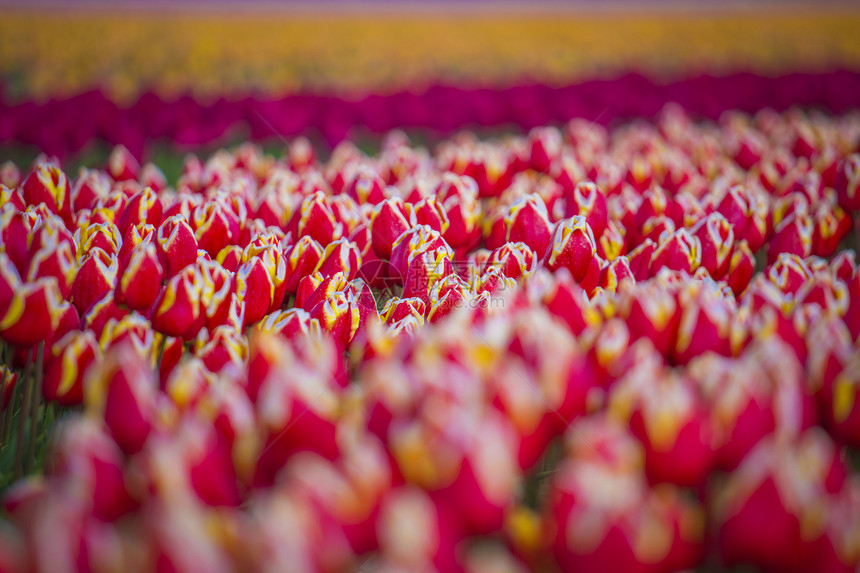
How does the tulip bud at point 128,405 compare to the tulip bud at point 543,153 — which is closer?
the tulip bud at point 128,405

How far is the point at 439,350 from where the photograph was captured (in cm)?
86

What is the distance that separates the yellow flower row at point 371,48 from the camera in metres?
10.3

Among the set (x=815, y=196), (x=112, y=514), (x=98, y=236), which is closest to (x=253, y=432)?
(x=112, y=514)

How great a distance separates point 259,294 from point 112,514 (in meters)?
0.62

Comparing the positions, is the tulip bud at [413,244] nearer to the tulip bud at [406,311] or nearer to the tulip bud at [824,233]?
the tulip bud at [406,311]

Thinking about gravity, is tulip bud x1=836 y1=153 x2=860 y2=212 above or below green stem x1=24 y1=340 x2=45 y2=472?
above

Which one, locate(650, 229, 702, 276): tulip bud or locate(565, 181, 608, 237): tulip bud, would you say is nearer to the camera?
locate(650, 229, 702, 276): tulip bud

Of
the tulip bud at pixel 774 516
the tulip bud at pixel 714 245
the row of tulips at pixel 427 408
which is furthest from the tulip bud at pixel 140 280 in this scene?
the tulip bud at pixel 714 245

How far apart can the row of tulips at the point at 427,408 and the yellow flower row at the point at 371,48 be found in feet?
23.7

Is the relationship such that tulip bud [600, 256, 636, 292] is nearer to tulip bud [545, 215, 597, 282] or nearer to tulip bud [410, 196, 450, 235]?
tulip bud [545, 215, 597, 282]

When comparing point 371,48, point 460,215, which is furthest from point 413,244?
point 371,48

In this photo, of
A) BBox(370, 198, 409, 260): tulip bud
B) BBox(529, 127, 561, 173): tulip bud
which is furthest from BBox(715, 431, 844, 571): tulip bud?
BBox(529, 127, 561, 173): tulip bud

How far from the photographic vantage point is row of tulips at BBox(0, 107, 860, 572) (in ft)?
2.13

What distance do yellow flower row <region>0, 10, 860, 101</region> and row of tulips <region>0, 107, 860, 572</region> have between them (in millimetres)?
7233
